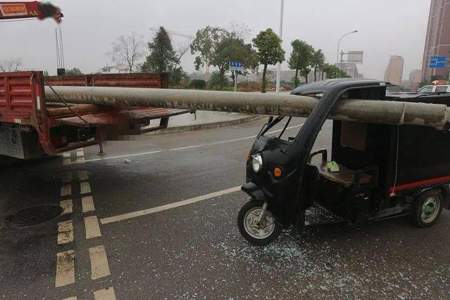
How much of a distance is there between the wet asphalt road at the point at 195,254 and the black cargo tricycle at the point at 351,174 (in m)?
0.26

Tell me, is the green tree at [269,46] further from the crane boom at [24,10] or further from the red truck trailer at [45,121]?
the red truck trailer at [45,121]

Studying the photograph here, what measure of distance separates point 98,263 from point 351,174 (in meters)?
2.56

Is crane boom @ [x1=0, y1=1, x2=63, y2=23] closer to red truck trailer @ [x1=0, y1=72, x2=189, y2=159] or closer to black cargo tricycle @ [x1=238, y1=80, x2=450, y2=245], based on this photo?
red truck trailer @ [x1=0, y1=72, x2=189, y2=159]

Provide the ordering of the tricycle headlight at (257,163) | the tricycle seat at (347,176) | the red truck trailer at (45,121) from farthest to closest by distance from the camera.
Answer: the red truck trailer at (45,121) → the tricycle seat at (347,176) → the tricycle headlight at (257,163)

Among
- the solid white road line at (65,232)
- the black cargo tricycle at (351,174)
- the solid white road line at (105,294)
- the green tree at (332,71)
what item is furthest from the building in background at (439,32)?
the solid white road line at (105,294)

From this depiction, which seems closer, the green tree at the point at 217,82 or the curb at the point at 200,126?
the curb at the point at 200,126

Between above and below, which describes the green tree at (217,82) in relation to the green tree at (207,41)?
below

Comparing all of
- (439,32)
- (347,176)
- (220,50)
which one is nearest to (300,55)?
(220,50)

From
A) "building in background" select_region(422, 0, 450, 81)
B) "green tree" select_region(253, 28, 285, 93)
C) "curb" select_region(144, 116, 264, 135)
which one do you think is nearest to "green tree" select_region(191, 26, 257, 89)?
"green tree" select_region(253, 28, 285, 93)

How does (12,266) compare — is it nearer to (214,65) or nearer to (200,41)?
(214,65)

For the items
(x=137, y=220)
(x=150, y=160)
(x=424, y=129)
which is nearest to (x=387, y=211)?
(x=424, y=129)

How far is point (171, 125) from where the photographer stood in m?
11.4

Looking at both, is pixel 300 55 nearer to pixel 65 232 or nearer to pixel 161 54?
pixel 161 54

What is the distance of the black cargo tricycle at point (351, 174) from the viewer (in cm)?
300
